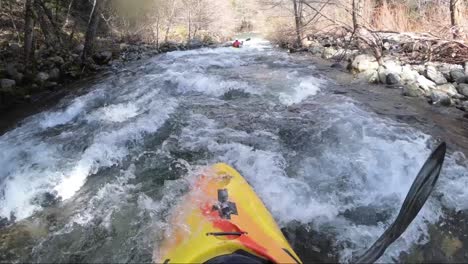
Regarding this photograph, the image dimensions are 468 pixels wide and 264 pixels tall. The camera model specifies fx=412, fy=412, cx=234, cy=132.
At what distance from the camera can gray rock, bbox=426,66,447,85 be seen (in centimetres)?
688

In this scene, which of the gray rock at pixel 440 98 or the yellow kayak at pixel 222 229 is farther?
the gray rock at pixel 440 98

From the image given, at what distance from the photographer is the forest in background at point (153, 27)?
805 cm

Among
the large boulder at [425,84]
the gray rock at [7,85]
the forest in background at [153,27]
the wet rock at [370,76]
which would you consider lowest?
the large boulder at [425,84]

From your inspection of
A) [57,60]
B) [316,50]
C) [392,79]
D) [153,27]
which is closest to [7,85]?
[57,60]

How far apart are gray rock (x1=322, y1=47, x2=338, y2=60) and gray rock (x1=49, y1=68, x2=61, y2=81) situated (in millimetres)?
6603

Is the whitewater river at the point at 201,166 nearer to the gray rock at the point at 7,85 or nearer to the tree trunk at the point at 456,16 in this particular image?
the gray rock at the point at 7,85

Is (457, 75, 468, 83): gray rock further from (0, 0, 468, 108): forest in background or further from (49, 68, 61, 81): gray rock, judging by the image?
(49, 68, 61, 81): gray rock

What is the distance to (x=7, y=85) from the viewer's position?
6906mm

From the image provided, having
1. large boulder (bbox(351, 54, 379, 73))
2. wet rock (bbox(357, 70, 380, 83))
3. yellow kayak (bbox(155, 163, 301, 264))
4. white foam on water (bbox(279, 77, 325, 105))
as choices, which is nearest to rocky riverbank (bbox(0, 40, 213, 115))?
white foam on water (bbox(279, 77, 325, 105))

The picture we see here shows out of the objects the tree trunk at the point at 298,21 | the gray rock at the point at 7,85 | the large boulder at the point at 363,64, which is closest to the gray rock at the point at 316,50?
the tree trunk at the point at 298,21

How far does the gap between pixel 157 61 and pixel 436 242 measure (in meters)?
8.71

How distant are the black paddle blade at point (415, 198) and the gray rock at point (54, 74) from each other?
695 centimetres

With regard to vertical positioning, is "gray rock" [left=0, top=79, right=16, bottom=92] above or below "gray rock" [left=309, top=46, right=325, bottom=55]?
above

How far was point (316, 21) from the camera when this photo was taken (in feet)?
40.9
